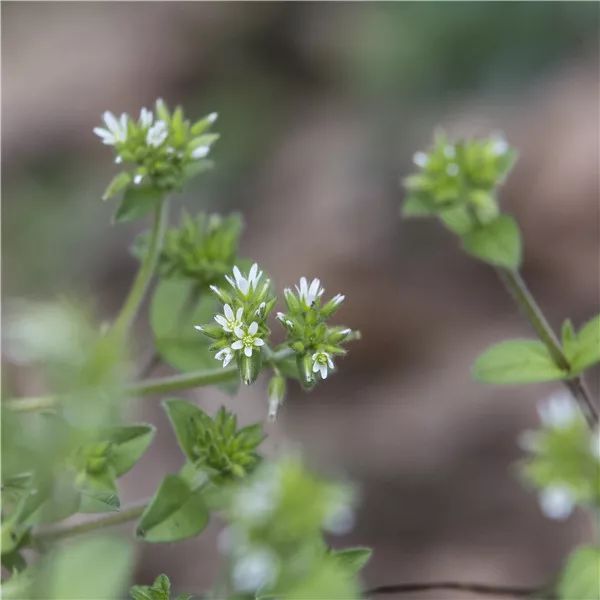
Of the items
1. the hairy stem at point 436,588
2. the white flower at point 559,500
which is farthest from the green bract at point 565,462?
the hairy stem at point 436,588

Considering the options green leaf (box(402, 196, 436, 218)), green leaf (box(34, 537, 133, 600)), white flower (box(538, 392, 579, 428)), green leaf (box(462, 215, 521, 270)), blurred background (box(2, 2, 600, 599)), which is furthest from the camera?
blurred background (box(2, 2, 600, 599))

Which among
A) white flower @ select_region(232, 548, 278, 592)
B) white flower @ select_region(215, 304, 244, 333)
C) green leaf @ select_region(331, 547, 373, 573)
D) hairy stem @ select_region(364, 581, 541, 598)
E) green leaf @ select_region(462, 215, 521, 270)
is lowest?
hairy stem @ select_region(364, 581, 541, 598)

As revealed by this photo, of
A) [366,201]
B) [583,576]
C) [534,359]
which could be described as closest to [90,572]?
[583,576]

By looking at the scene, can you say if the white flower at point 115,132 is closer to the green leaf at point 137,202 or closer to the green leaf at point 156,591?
the green leaf at point 137,202

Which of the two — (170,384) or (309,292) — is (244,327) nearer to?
(309,292)

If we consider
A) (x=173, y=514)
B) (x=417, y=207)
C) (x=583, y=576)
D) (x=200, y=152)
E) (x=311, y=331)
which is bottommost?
(x=583, y=576)

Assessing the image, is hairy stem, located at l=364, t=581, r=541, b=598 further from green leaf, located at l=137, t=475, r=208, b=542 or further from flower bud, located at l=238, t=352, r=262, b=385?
flower bud, located at l=238, t=352, r=262, b=385

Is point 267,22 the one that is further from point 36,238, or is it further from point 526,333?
point 526,333

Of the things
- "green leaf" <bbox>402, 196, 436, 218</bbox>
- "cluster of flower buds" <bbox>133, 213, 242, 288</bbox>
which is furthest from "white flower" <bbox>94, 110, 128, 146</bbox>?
"green leaf" <bbox>402, 196, 436, 218</bbox>
